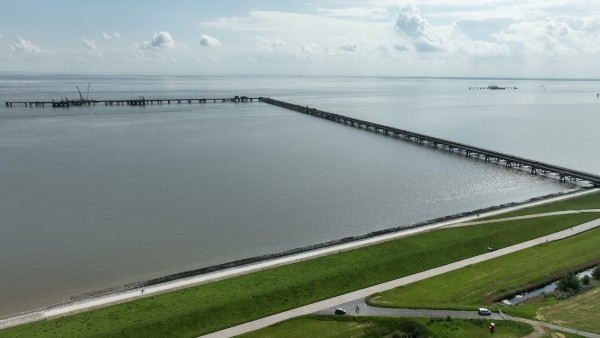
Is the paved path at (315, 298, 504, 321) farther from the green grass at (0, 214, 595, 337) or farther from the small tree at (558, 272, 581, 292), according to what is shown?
the small tree at (558, 272, 581, 292)

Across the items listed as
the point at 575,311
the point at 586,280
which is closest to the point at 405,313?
the point at 575,311

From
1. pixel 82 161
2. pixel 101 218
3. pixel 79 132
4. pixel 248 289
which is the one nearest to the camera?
pixel 248 289

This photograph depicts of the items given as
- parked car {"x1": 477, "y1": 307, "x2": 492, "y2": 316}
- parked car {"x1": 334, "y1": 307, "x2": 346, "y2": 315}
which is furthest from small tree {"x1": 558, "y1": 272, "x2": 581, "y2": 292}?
parked car {"x1": 334, "y1": 307, "x2": 346, "y2": 315}

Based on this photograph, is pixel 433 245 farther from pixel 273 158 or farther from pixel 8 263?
pixel 273 158

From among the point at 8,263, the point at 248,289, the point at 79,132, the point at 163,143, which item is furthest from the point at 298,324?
the point at 79,132

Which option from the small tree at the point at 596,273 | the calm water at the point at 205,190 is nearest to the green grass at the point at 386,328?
the small tree at the point at 596,273

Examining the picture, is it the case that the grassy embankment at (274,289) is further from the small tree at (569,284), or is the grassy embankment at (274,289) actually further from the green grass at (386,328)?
the small tree at (569,284)

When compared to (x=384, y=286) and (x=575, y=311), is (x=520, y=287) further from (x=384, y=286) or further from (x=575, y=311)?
(x=384, y=286)
